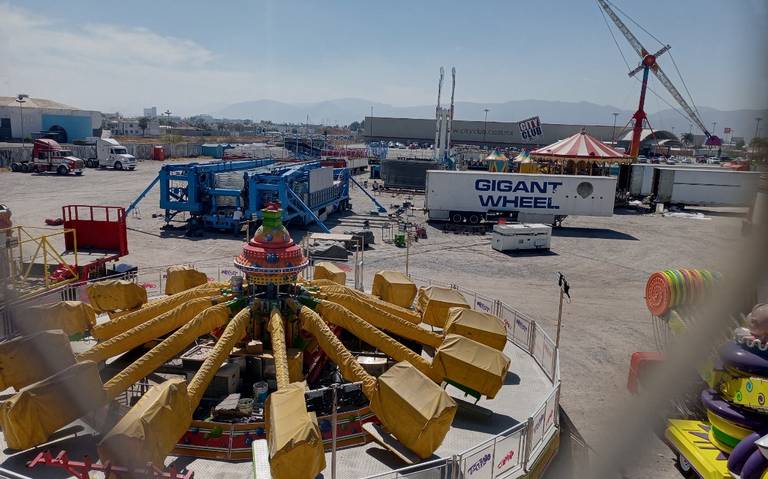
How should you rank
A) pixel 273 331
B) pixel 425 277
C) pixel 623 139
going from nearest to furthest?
pixel 273 331 < pixel 425 277 < pixel 623 139

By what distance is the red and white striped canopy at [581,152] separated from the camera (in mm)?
61875

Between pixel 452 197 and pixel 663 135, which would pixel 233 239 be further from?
pixel 663 135

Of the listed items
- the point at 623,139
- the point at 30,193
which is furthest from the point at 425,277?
the point at 623,139

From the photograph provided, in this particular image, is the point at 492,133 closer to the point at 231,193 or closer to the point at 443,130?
the point at 443,130

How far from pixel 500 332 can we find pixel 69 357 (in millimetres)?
11707

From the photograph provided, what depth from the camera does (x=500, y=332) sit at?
16.6 meters

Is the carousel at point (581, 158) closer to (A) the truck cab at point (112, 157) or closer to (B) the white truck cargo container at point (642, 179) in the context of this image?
(B) the white truck cargo container at point (642, 179)

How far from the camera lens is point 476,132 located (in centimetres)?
14388

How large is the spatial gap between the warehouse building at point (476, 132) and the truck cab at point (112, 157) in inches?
3027

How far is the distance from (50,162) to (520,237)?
65.4 m

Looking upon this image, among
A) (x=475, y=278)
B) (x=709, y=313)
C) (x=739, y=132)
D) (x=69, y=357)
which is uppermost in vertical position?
(x=739, y=132)

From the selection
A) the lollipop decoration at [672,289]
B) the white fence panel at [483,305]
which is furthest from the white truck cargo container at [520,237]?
the lollipop decoration at [672,289]

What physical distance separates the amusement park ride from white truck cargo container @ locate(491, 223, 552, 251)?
20608mm

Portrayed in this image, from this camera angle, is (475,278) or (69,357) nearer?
(69,357)
